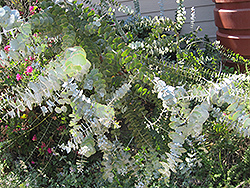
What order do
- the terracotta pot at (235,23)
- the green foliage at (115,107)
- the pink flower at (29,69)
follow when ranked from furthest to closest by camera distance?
the pink flower at (29,69)
the terracotta pot at (235,23)
the green foliage at (115,107)

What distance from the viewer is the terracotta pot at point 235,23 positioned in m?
1.60

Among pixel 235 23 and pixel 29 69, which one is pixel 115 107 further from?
pixel 235 23

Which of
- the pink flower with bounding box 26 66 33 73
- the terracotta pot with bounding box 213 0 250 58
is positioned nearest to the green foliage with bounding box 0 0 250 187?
the pink flower with bounding box 26 66 33 73

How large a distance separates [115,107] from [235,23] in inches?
49.4

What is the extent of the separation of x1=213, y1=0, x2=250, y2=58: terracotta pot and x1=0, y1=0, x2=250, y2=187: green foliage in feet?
0.57

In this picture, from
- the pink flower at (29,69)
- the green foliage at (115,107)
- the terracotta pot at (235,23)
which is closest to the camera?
the green foliage at (115,107)

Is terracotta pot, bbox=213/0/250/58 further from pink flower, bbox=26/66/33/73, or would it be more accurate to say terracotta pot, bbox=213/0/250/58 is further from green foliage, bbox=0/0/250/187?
pink flower, bbox=26/66/33/73

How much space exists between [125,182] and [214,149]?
0.61 metres

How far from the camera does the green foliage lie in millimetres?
778

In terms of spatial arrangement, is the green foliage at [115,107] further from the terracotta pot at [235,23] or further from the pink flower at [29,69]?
the terracotta pot at [235,23]

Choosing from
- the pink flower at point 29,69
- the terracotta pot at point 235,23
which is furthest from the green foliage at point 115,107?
the terracotta pot at point 235,23

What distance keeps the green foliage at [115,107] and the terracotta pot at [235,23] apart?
0.17 m

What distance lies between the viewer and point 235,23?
1.67 metres

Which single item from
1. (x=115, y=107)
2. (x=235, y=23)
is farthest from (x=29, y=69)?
(x=235, y=23)
